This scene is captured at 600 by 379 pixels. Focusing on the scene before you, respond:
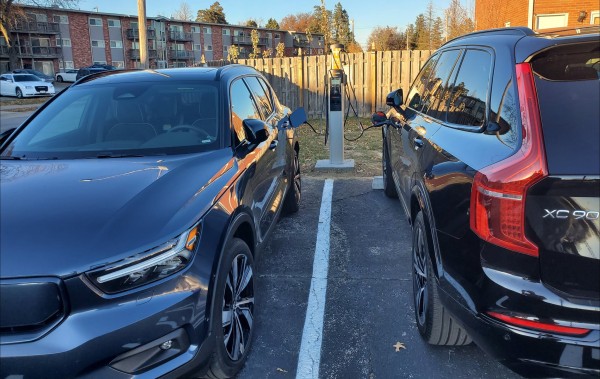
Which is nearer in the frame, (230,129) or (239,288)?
(239,288)

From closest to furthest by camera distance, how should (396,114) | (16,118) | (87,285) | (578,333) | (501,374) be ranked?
(578,333), (87,285), (501,374), (396,114), (16,118)

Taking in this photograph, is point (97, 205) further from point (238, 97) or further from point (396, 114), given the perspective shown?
point (396, 114)

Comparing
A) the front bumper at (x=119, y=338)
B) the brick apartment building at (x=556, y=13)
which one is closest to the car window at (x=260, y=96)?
the front bumper at (x=119, y=338)

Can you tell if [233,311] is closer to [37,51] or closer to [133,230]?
[133,230]

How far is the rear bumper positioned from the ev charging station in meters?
5.73

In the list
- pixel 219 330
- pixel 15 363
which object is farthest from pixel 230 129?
pixel 15 363

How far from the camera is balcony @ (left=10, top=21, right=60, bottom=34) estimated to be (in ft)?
166

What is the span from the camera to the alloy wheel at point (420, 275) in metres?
2.86

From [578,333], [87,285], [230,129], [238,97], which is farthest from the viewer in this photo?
[238,97]

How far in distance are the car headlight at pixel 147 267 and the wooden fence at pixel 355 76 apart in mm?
11637

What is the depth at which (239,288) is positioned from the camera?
2.72 meters

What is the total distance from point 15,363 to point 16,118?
1995 centimetres

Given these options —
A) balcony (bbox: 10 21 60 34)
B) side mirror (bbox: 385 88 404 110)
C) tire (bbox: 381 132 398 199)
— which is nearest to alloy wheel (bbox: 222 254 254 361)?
side mirror (bbox: 385 88 404 110)

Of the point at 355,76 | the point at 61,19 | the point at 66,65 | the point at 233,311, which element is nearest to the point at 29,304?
the point at 233,311
